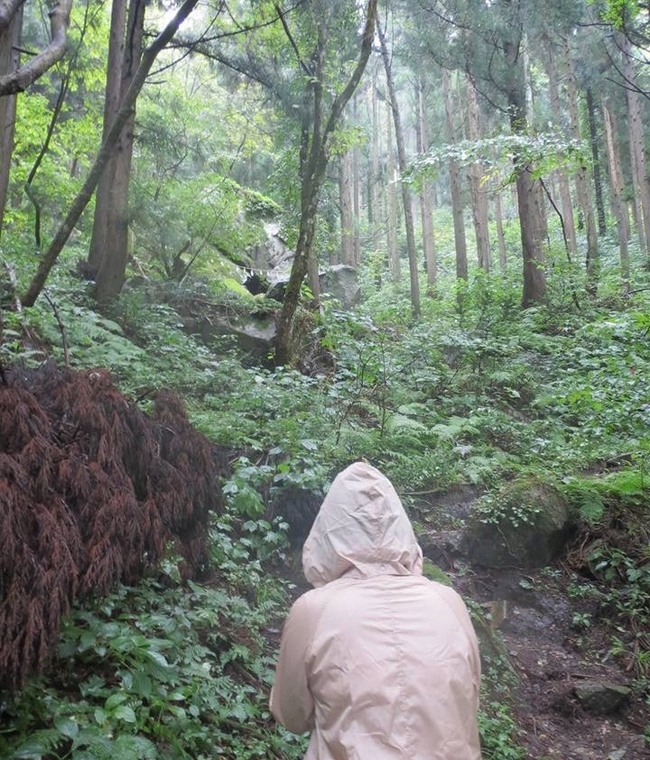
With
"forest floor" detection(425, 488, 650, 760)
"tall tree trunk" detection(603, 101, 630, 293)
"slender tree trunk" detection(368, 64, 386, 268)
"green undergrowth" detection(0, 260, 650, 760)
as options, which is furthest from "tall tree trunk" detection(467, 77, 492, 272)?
"forest floor" detection(425, 488, 650, 760)

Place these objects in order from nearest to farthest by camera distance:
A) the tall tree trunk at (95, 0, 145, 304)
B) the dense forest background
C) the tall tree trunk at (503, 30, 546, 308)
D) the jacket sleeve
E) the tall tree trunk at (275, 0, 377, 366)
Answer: the jacket sleeve
the dense forest background
the tall tree trunk at (275, 0, 377, 366)
the tall tree trunk at (95, 0, 145, 304)
the tall tree trunk at (503, 30, 546, 308)

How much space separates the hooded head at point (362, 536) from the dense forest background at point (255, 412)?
1.02 m

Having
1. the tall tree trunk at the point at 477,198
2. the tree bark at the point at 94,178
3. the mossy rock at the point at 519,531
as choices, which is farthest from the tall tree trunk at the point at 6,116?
the tall tree trunk at the point at 477,198

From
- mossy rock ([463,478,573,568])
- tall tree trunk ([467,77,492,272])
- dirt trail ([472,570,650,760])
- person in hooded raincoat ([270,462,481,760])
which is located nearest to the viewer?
person in hooded raincoat ([270,462,481,760])

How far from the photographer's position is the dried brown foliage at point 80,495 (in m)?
2.29

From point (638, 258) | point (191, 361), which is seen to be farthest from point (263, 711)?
point (638, 258)

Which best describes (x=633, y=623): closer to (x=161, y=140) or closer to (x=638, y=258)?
(x=161, y=140)

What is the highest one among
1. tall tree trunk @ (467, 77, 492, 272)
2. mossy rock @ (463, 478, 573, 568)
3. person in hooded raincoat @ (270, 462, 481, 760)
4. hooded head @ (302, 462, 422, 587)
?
tall tree trunk @ (467, 77, 492, 272)

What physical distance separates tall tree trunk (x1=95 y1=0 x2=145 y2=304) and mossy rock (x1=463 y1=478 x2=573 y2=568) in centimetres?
660

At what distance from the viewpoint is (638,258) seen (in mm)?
22531

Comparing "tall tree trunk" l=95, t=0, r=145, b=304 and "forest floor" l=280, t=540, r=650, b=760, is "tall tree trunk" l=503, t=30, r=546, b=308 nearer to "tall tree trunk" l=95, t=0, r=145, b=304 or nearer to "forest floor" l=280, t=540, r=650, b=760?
"tall tree trunk" l=95, t=0, r=145, b=304

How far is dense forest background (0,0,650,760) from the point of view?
2.94m

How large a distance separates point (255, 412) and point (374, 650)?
546 centimetres

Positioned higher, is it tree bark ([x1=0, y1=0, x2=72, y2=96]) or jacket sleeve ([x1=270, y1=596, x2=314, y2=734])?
tree bark ([x1=0, y1=0, x2=72, y2=96])
